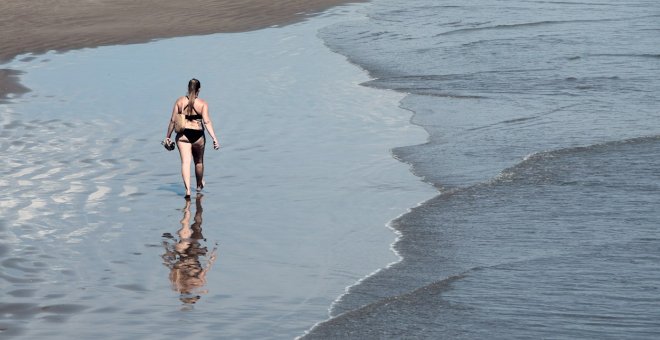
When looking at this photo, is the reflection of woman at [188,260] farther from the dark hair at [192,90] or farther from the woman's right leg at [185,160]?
the dark hair at [192,90]

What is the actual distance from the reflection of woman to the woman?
965mm

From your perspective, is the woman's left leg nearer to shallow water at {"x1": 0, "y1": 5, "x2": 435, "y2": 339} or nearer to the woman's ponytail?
shallow water at {"x1": 0, "y1": 5, "x2": 435, "y2": 339}

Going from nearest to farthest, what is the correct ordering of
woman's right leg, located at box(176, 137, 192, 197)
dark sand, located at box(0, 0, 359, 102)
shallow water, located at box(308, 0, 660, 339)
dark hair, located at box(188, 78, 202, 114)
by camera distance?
shallow water, located at box(308, 0, 660, 339) < dark hair, located at box(188, 78, 202, 114) < woman's right leg, located at box(176, 137, 192, 197) < dark sand, located at box(0, 0, 359, 102)

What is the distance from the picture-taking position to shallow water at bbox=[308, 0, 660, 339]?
339 inches

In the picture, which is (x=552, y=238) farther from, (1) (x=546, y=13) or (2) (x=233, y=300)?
(1) (x=546, y=13)

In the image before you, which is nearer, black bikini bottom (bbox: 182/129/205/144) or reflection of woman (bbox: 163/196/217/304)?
reflection of woman (bbox: 163/196/217/304)

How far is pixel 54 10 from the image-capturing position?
3344cm

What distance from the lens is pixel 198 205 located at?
12.4 meters

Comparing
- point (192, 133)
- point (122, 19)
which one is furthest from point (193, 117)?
point (122, 19)

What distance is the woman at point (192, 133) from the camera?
1264 centimetres

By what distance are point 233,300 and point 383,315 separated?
4.01ft

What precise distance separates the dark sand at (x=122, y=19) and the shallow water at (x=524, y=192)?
231 inches

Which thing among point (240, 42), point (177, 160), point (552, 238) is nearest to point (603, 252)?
point (552, 238)

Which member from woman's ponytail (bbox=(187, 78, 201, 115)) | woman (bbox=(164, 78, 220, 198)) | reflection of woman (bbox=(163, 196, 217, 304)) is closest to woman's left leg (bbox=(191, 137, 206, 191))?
woman (bbox=(164, 78, 220, 198))
